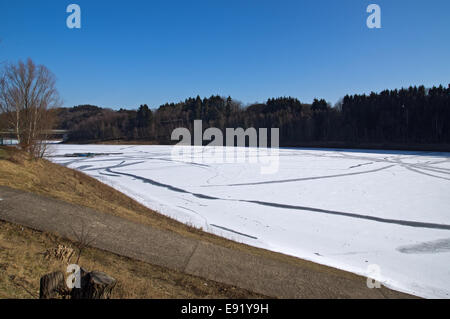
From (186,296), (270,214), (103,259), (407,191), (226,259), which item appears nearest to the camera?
(186,296)

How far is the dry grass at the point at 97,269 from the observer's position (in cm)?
362

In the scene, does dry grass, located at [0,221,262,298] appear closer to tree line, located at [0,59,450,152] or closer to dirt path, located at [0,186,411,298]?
dirt path, located at [0,186,411,298]

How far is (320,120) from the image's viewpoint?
71938mm

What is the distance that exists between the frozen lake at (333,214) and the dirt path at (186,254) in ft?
5.55

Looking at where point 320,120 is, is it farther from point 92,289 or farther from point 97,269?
point 92,289

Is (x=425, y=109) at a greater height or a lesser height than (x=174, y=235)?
greater

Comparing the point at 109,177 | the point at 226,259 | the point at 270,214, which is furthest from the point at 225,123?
the point at 226,259

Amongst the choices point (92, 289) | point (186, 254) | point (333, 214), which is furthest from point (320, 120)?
point (92, 289)

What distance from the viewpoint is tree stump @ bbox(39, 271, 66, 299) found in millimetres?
2857

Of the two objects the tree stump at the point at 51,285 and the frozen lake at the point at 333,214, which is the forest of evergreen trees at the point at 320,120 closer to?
the frozen lake at the point at 333,214

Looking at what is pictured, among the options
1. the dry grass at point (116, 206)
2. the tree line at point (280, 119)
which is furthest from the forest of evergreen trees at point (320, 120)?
the dry grass at point (116, 206)

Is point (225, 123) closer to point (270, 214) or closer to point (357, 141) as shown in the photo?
point (357, 141)

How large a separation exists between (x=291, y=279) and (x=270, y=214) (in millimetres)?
6124

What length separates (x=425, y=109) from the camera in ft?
191
